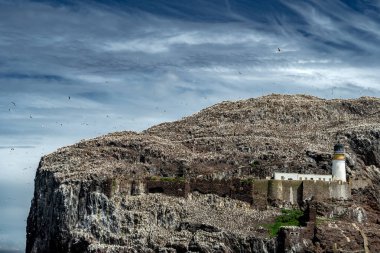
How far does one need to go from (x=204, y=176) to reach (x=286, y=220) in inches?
472

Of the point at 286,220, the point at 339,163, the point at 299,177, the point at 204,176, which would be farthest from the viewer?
the point at 339,163

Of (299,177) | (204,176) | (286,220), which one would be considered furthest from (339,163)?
(204,176)

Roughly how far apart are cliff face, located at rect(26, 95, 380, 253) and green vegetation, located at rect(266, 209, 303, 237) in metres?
0.91

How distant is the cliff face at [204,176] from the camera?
88.1m

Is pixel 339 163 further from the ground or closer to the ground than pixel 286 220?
further from the ground

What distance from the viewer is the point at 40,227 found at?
9925 centimetres

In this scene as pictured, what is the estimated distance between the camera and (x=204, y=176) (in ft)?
320

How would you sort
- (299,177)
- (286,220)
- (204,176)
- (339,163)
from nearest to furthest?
(286,220) → (299,177) → (204,176) → (339,163)

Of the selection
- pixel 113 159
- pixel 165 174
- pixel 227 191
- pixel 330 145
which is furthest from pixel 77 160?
pixel 330 145

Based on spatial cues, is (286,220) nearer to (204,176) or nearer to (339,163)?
(204,176)

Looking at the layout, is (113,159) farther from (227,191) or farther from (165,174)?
(227,191)

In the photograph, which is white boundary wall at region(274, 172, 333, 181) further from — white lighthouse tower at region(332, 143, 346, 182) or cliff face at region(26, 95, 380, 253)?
cliff face at region(26, 95, 380, 253)

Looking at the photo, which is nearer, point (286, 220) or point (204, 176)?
point (286, 220)

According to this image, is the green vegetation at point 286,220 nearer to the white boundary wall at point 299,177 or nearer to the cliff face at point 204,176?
the cliff face at point 204,176
